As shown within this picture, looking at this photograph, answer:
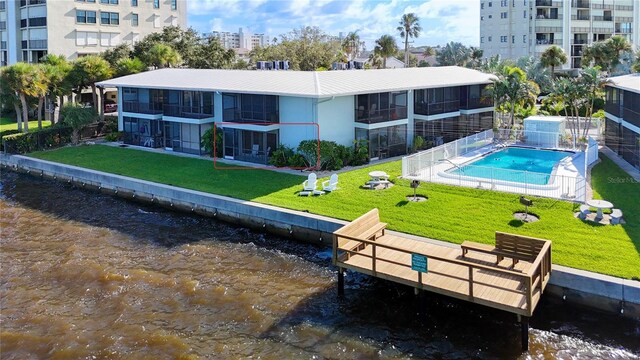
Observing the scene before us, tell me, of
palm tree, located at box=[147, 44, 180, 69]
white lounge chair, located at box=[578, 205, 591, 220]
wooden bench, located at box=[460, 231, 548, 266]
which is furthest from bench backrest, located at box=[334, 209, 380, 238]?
palm tree, located at box=[147, 44, 180, 69]

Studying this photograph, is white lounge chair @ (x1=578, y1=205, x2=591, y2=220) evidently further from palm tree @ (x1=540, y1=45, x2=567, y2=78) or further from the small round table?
palm tree @ (x1=540, y1=45, x2=567, y2=78)

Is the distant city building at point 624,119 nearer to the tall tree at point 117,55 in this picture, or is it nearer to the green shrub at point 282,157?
the green shrub at point 282,157

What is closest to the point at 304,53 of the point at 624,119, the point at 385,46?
the point at 385,46

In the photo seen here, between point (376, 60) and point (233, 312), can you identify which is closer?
point (233, 312)

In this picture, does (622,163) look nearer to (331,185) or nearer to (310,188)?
(331,185)

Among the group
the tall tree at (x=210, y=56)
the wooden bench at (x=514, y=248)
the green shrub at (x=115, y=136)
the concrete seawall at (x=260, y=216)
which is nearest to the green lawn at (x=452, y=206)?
the concrete seawall at (x=260, y=216)
